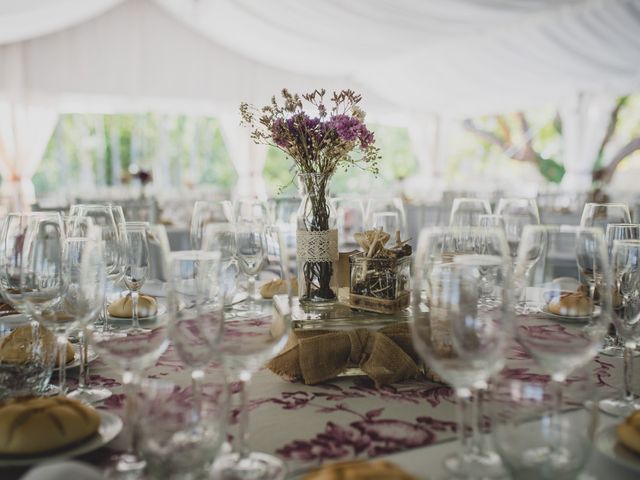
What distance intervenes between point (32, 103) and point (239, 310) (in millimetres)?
9626

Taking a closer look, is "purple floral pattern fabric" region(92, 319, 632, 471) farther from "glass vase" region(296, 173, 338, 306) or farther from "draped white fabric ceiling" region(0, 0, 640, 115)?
"draped white fabric ceiling" region(0, 0, 640, 115)

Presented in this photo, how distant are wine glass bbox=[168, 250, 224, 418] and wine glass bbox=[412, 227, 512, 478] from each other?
0.26 m

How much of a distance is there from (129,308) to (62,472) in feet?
2.89

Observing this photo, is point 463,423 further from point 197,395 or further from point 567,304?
point 567,304

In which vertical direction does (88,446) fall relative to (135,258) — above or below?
below

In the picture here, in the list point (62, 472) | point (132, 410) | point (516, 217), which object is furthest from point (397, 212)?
point (62, 472)

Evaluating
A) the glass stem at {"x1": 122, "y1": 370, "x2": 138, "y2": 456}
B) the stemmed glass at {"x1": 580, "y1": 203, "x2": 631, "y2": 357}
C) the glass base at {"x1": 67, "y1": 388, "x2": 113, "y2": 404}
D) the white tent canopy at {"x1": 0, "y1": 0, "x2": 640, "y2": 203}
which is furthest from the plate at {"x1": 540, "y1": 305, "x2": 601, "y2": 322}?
the white tent canopy at {"x1": 0, "y1": 0, "x2": 640, "y2": 203}

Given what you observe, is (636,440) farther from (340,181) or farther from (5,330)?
(340,181)

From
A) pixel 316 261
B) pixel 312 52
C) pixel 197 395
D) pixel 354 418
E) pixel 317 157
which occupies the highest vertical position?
pixel 312 52

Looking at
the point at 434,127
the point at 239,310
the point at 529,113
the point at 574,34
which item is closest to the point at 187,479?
the point at 239,310

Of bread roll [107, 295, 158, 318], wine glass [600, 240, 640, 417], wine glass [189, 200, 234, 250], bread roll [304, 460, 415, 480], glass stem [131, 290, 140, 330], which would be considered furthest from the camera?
wine glass [189, 200, 234, 250]

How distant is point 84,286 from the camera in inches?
35.5

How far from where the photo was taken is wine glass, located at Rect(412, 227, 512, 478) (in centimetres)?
73

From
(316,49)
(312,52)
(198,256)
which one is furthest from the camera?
(312,52)
